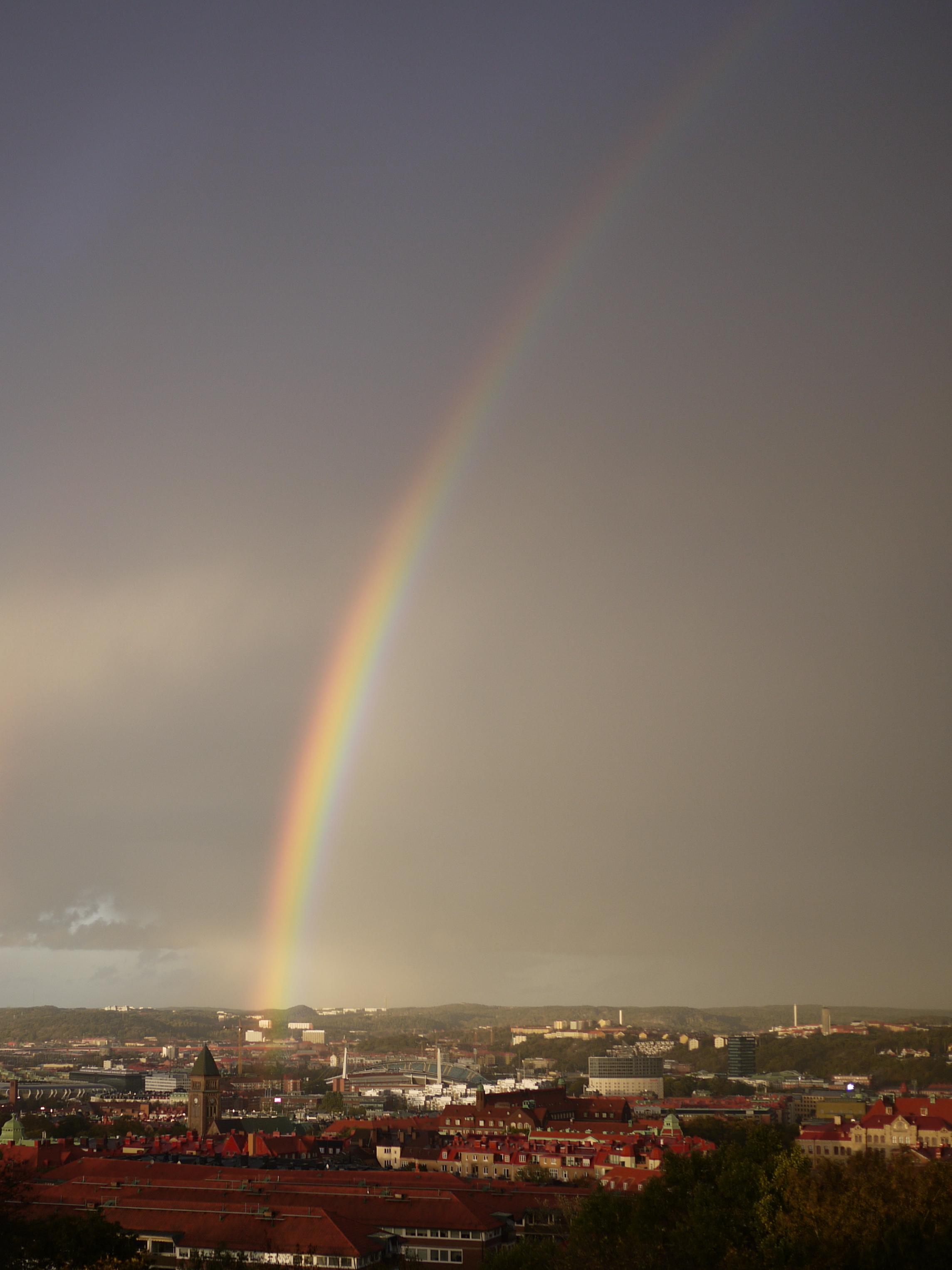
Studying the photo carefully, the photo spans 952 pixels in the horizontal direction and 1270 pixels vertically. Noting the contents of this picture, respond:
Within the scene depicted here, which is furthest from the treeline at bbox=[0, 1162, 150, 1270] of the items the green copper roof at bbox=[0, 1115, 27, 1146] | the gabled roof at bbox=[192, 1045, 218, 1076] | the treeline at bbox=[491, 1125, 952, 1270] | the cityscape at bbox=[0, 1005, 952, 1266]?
the gabled roof at bbox=[192, 1045, 218, 1076]

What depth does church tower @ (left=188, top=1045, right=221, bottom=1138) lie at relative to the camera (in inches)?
4370

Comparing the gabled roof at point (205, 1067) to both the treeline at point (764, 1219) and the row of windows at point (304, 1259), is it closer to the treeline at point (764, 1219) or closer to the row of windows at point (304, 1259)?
the row of windows at point (304, 1259)

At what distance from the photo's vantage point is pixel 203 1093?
111625 mm

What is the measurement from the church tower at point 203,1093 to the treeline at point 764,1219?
74.1 m

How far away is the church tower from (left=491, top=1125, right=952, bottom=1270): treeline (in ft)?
243

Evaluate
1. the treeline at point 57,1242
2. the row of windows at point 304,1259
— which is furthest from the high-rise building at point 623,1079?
the treeline at point 57,1242

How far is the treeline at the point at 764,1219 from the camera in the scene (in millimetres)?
31312

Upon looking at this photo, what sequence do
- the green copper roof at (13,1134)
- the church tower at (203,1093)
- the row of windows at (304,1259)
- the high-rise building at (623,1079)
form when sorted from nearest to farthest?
the row of windows at (304,1259) → the green copper roof at (13,1134) → the church tower at (203,1093) → the high-rise building at (623,1079)

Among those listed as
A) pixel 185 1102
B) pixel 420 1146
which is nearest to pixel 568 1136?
pixel 420 1146

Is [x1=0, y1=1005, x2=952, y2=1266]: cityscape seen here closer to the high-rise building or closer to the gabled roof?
the gabled roof

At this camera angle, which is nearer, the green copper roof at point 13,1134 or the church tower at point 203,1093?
the green copper roof at point 13,1134

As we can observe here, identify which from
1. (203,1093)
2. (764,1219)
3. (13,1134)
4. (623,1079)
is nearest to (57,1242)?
(764,1219)

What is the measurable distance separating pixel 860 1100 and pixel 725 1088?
4082 cm

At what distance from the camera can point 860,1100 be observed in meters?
142
